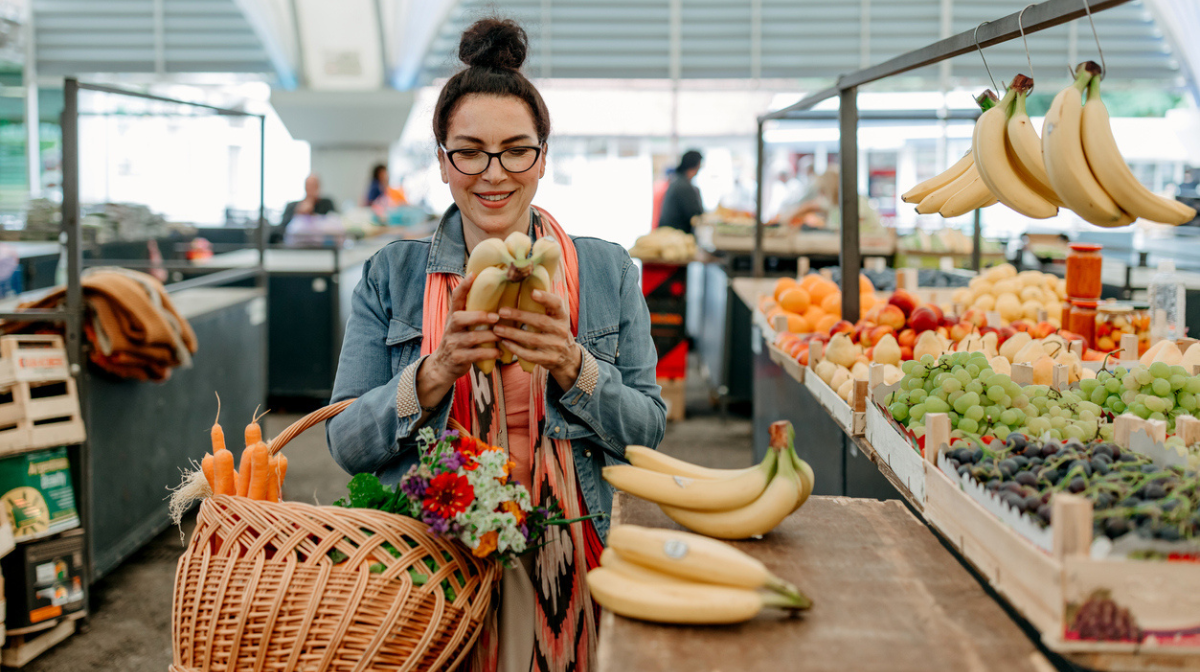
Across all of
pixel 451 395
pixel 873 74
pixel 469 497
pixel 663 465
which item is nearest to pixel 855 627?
pixel 663 465

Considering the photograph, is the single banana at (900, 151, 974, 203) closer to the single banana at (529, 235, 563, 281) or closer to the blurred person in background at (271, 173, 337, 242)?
the single banana at (529, 235, 563, 281)

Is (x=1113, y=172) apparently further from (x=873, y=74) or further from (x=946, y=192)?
(x=873, y=74)

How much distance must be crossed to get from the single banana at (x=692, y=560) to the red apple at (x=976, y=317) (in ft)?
6.94

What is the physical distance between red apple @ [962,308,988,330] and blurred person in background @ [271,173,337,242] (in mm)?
7122

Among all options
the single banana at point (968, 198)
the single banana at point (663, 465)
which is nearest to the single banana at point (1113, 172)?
the single banana at point (968, 198)

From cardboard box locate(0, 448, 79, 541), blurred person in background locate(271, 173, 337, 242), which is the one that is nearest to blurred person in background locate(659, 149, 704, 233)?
blurred person in background locate(271, 173, 337, 242)

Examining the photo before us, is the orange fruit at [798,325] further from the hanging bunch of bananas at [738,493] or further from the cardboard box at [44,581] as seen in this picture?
the cardboard box at [44,581]

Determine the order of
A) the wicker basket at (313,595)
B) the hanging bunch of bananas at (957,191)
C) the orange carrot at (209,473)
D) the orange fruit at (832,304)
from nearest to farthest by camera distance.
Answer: the wicker basket at (313,595), the orange carrot at (209,473), the hanging bunch of bananas at (957,191), the orange fruit at (832,304)

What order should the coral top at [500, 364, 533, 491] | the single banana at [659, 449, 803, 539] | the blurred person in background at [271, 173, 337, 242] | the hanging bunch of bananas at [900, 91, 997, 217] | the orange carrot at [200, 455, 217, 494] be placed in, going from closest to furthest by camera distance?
the single banana at [659, 449, 803, 539]
the orange carrot at [200, 455, 217, 494]
the coral top at [500, 364, 533, 491]
the hanging bunch of bananas at [900, 91, 997, 217]
the blurred person in background at [271, 173, 337, 242]

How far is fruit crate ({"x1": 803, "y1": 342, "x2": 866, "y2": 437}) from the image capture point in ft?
7.43

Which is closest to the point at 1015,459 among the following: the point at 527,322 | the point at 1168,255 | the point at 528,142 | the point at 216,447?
the point at 527,322

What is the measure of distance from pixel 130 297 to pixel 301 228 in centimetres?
456

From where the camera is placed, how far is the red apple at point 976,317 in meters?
3.12

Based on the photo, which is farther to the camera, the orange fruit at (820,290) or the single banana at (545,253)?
the orange fruit at (820,290)
